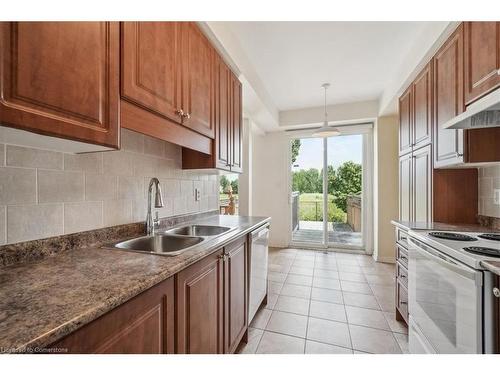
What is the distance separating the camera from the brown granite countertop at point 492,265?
2.95 ft

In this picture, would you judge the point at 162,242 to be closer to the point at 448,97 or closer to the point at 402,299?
the point at 402,299

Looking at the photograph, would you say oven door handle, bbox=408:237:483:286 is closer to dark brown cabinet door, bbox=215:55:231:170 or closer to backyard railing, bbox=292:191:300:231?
dark brown cabinet door, bbox=215:55:231:170

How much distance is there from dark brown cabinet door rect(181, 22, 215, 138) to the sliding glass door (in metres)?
3.11

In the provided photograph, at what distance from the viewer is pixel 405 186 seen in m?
2.52

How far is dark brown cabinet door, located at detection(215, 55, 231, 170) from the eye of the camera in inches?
74.8

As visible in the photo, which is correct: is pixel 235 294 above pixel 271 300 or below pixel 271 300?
above

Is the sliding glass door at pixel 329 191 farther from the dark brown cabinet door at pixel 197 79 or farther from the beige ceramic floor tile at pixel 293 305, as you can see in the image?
the dark brown cabinet door at pixel 197 79

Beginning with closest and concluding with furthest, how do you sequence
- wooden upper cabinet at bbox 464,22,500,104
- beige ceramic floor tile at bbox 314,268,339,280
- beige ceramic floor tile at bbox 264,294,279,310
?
Answer: 1. wooden upper cabinet at bbox 464,22,500,104
2. beige ceramic floor tile at bbox 264,294,279,310
3. beige ceramic floor tile at bbox 314,268,339,280

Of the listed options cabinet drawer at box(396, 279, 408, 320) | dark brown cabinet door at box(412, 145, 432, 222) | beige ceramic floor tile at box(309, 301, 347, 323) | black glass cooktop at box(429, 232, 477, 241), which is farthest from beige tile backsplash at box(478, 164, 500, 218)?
beige ceramic floor tile at box(309, 301, 347, 323)

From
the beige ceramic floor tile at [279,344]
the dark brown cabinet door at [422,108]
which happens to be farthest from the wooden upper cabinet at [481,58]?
the beige ceramic floor tile at [279,344]

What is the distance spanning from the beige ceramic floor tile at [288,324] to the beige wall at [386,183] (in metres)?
2.39

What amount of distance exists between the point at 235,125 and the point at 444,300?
2012mm

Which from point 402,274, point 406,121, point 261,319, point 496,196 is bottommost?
point 261,319

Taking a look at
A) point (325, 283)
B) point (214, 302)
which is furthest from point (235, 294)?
point (325, 283)
